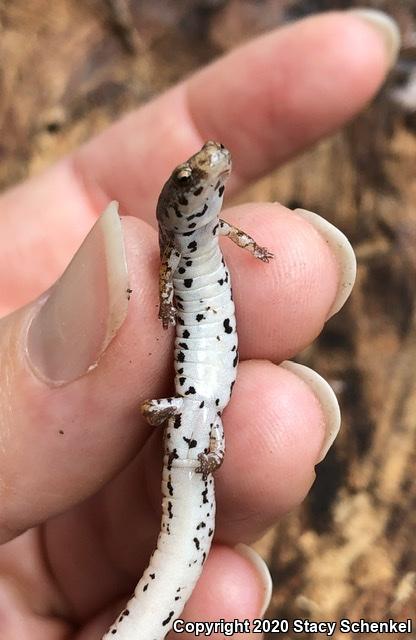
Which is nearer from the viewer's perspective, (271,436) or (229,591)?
(271,436)

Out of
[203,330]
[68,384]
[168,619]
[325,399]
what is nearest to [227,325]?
[203,330]

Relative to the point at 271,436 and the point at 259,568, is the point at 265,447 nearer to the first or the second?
the point at 271,436

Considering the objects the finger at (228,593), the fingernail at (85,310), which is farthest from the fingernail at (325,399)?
the fingernail at (85,310)

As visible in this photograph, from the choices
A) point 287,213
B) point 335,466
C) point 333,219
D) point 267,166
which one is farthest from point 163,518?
point 333,219

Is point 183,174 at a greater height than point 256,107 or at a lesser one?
greater

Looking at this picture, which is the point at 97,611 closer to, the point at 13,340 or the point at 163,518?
the point at 163,518

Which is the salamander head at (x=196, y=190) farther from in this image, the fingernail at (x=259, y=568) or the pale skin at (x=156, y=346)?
the fingernail at (x=259, y=568)

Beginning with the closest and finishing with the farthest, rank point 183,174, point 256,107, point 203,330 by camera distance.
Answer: point 183,174 → point 203,330 → point 256,107
